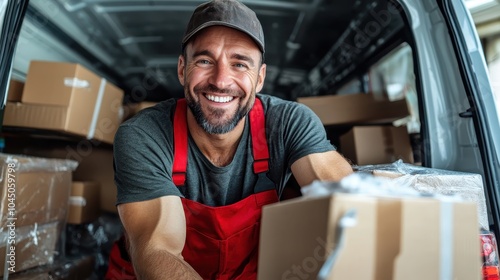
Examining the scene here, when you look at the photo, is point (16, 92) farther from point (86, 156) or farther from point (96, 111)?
point (86, 156)

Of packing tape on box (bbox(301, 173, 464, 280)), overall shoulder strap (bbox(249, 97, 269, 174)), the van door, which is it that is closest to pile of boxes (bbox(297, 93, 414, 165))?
the van door

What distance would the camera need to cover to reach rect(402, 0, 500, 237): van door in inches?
56.1

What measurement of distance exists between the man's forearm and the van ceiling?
1.69m

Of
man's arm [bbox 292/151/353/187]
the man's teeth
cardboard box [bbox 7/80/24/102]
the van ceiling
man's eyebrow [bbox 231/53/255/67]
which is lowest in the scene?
man's arm [bbox 292/151/353/187]

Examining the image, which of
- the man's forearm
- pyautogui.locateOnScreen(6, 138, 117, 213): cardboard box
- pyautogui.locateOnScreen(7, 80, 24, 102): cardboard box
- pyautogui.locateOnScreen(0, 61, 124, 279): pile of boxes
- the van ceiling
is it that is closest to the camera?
the man's forearm

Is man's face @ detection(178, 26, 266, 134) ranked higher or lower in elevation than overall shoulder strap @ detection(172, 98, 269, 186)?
higher

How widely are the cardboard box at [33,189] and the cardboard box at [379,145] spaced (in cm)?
160

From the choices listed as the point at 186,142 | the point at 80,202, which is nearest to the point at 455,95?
the point at 186,142

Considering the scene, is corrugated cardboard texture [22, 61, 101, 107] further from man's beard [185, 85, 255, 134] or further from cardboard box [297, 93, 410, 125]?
cardboard box [297, 93, 410, 125]

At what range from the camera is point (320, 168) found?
1554 millimetres

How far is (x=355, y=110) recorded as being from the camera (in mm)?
2426

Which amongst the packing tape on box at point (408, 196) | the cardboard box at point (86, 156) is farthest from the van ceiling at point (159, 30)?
the packing tape on box at point (408, 196)

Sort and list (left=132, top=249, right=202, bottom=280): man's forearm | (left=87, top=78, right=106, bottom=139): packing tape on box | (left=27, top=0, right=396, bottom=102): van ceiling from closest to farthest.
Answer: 1. (left=132, top=249, right=202, bottom=280): man's forearm
2. (left=87, top=78, right=106, bottom=139): packing tape on box
3. (left=27, top=0, right=396, bottom=102): van ceiling

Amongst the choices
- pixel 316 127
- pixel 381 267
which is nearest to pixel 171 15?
pixel 316 127
